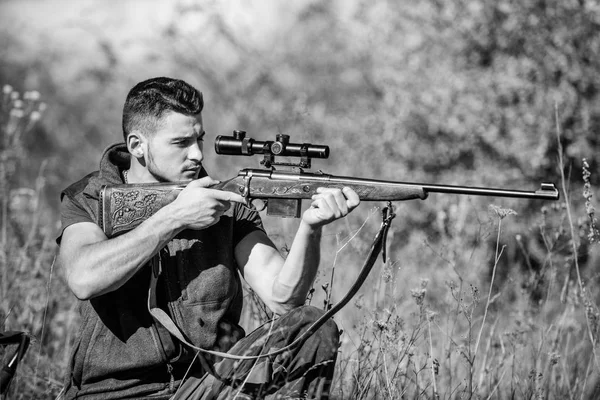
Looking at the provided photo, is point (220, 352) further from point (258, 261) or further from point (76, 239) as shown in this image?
point (76, 239)

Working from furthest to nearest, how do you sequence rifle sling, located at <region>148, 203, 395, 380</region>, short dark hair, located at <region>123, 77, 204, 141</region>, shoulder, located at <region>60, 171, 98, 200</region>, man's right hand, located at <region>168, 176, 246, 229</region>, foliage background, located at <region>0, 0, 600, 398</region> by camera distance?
foliage background, located at <region>0, 0, 600, 398</region>
short dark hair, located at <region>123, 77, 204, 141</region>
shoulder, located at <region>60, 171, 98, 200</region>
man's right hand, located at <region>168, 176, 246, 229</region>
rifle sling, located at <region>148, 203, 395, 380</region>

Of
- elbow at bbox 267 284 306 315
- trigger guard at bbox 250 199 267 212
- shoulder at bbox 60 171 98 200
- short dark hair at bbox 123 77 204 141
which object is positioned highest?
short dark hair at bbox 123 77 204 141

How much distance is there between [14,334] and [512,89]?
523 centimetres

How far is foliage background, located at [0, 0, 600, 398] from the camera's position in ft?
14.9

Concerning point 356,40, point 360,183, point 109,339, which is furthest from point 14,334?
point 356,40

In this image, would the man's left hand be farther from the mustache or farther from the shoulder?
the shoulder

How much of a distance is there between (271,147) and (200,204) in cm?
44

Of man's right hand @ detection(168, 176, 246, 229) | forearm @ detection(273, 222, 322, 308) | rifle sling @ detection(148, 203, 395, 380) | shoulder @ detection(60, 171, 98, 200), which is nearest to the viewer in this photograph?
rifle sling @ detection(148, 203, 395, 380)

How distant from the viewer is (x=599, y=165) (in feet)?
23.4

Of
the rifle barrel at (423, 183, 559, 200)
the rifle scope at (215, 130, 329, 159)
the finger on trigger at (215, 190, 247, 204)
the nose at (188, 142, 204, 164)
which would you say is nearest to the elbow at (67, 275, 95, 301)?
the finger on trigger at (215, 190, 247, 204)

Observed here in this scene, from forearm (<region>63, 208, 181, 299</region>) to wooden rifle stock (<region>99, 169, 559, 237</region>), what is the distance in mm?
188

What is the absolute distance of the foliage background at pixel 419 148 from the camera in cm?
455

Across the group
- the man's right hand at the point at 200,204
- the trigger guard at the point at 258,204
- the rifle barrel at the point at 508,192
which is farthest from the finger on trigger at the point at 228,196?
the rifle barrel at the point at 508,192

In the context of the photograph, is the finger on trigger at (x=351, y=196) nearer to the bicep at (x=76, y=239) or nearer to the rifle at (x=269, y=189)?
the rifle at (x=269, y=189)
